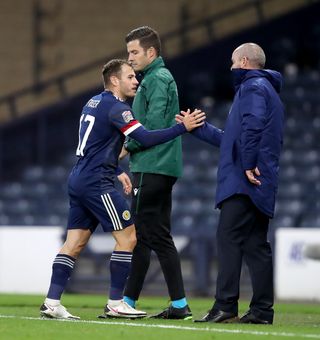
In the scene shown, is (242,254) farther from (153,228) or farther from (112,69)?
(112,69)

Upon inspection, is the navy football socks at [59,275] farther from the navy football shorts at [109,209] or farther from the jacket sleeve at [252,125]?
the jacket sleeve at [252,125]

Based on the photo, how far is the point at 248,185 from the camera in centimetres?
876

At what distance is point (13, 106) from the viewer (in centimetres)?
2231

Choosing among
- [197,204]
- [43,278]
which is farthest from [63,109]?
[43,278]

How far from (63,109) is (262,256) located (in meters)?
13.9

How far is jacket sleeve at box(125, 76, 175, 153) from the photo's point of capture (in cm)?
923

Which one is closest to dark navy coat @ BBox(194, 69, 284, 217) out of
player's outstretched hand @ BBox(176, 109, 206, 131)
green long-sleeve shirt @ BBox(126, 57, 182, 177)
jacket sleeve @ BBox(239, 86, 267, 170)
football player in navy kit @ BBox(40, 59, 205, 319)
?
jacket sleeve @ BBox(239, 86, 267, 170)

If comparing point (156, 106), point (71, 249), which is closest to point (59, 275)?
point (71, 249)

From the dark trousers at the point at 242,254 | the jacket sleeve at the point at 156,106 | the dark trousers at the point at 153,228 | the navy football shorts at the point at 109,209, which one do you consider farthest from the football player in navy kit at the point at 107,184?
the dark trousers at the point at 242,254

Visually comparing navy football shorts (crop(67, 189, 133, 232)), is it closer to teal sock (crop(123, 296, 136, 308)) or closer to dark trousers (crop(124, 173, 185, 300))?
dark trousers (crop(124, 173, 185, 300))

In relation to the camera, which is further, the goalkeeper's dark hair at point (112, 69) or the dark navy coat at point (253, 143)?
the goalkeeper's dark hair at point (112, 69)

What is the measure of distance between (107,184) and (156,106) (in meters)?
0.69

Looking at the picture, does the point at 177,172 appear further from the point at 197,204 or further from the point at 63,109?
the point at 63,109

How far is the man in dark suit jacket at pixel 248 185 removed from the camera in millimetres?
8703
